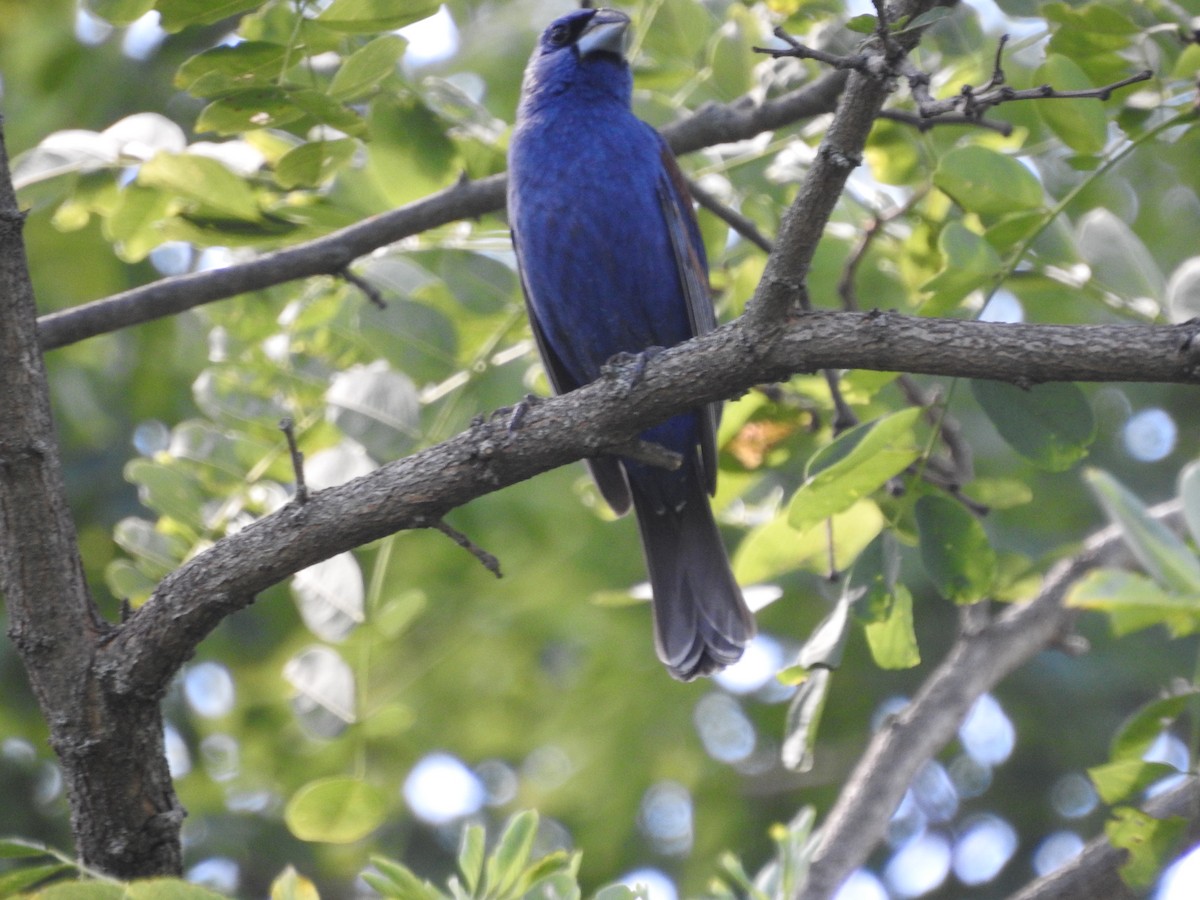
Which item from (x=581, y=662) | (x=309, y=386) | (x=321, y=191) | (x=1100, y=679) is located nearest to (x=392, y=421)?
(x=309, y=386)

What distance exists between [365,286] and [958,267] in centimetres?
175

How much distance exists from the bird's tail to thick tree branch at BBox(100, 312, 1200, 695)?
1.34 m

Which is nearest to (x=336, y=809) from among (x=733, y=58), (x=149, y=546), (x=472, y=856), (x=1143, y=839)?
(x=472, y=856)

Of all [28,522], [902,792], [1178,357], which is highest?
[1178,357]

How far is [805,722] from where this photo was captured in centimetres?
303

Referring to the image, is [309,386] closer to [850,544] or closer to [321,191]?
[321,191]

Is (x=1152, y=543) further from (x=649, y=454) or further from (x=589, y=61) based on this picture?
(x=589, y=61)

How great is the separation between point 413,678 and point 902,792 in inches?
85.4

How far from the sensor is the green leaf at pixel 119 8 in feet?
9.71

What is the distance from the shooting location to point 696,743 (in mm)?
5867

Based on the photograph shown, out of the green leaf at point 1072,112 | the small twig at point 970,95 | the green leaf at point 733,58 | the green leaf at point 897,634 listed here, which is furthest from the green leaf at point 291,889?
the green leaf at point 733,58

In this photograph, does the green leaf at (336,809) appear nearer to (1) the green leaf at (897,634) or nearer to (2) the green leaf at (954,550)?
(1) the green leaf at (897,634)

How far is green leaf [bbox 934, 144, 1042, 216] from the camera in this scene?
9.96ft

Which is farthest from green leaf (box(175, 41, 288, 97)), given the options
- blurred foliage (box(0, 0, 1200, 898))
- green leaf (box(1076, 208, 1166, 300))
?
green leaf (box(1076, 208, 1166, 300))
